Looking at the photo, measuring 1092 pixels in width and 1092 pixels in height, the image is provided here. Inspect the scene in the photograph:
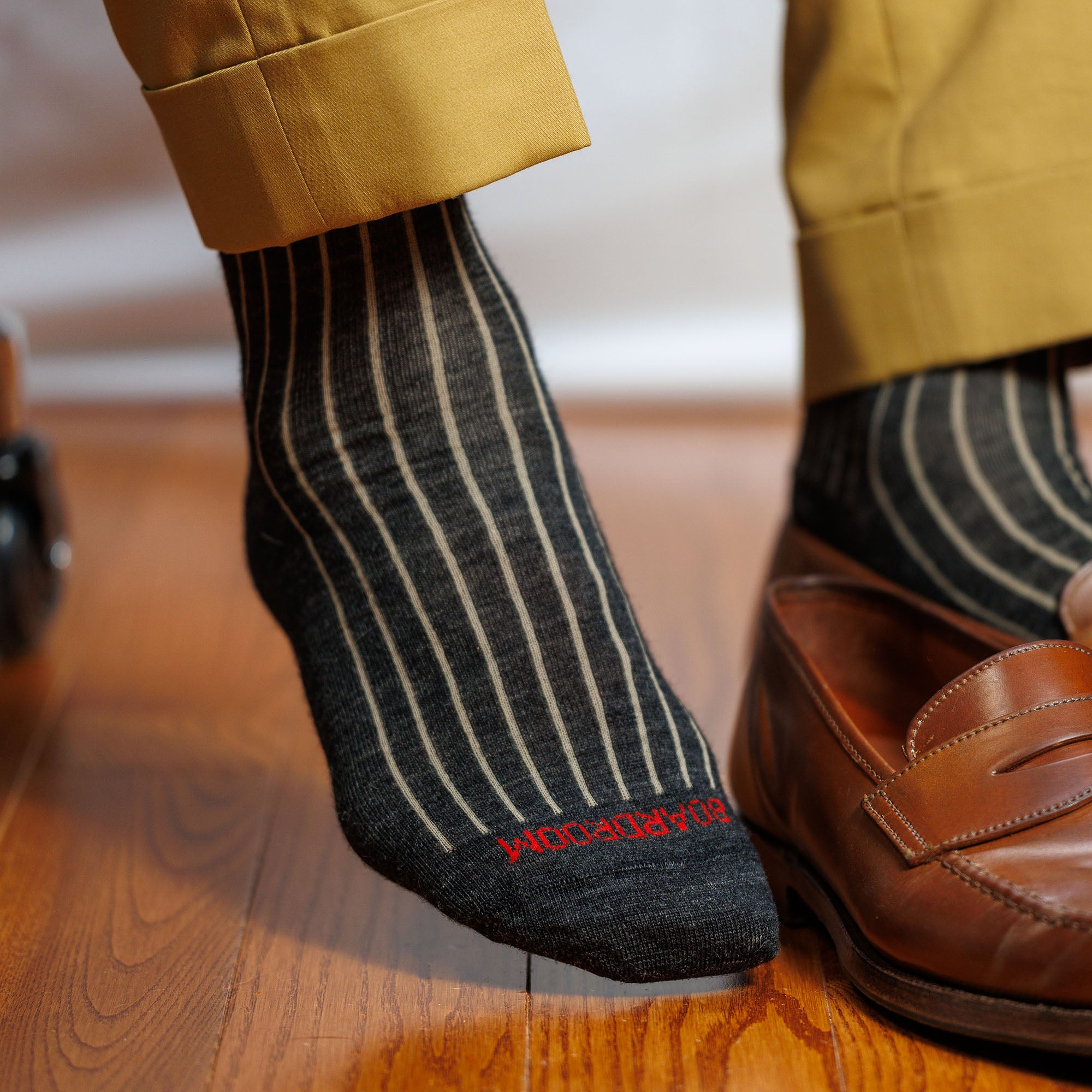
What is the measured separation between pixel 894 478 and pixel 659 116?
80cm

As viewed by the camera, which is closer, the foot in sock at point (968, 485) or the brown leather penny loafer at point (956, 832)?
the brown leather penny loafer at point (956, 832)

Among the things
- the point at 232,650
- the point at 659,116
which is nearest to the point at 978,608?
the point at 232,650

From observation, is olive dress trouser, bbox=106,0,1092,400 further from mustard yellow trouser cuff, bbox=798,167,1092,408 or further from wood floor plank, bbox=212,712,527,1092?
wood floor plank, bbox=212,712,527,1092

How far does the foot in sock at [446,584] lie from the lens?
1.68 ft

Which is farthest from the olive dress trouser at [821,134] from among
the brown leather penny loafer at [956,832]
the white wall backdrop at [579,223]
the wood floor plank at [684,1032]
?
the white wall backdrop at [579,223]

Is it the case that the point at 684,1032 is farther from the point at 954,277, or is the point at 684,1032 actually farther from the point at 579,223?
the point at 579,223

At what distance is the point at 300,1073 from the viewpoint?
17.8 inches

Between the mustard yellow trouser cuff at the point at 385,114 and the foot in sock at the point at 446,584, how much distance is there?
53mm

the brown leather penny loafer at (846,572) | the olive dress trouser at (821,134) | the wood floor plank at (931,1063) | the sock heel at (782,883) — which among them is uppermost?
the olive dress trouser at (821,134)

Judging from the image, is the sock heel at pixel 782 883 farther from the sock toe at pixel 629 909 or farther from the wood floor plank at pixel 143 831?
the wood floor plank at pixel 143 831

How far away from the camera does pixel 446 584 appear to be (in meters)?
0.54

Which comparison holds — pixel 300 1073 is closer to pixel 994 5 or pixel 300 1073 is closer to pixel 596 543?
pixel 596 543

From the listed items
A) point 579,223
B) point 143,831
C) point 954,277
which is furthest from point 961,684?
point 579,223

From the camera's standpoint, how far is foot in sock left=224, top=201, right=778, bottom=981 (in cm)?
51
